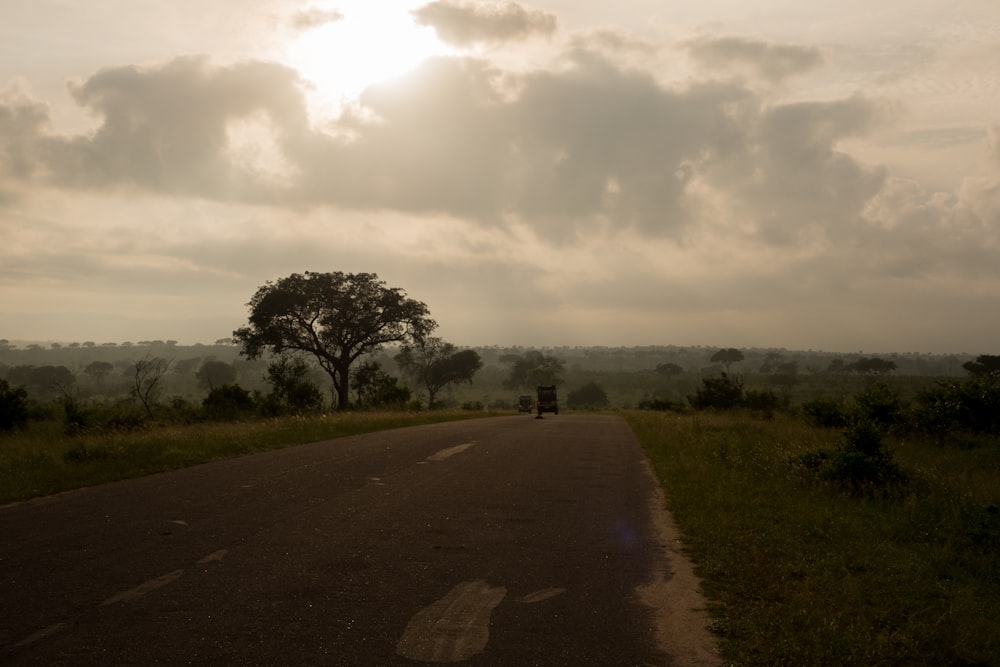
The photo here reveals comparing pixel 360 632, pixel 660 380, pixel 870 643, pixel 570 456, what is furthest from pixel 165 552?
pixel 660 380

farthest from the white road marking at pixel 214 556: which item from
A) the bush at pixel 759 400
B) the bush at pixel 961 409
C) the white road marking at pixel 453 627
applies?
the bush at pixel 759 400

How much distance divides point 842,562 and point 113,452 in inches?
581

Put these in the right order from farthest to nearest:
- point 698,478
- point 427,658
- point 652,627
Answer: point 698,478, point 652,627, point 427,658

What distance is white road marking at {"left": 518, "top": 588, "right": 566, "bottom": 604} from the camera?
6.66m

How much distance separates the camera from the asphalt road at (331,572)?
17.8 feet

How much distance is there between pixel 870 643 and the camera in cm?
584

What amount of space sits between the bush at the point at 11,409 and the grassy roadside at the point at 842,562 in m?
23.8

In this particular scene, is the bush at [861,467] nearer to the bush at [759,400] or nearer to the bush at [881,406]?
the bush at [881,406]

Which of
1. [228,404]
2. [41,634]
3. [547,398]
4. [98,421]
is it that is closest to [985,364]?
[547,398]

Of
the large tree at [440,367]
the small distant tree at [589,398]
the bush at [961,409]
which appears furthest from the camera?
the small distant tree at [589,398]

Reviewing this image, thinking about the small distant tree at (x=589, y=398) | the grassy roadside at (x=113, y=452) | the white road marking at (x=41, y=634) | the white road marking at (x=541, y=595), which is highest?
the grassy roadside at (x=113, y=452)

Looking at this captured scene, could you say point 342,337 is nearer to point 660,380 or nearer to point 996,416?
point 996,416

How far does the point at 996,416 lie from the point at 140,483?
24.5 meters

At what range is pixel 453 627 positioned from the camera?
5.88 meters
